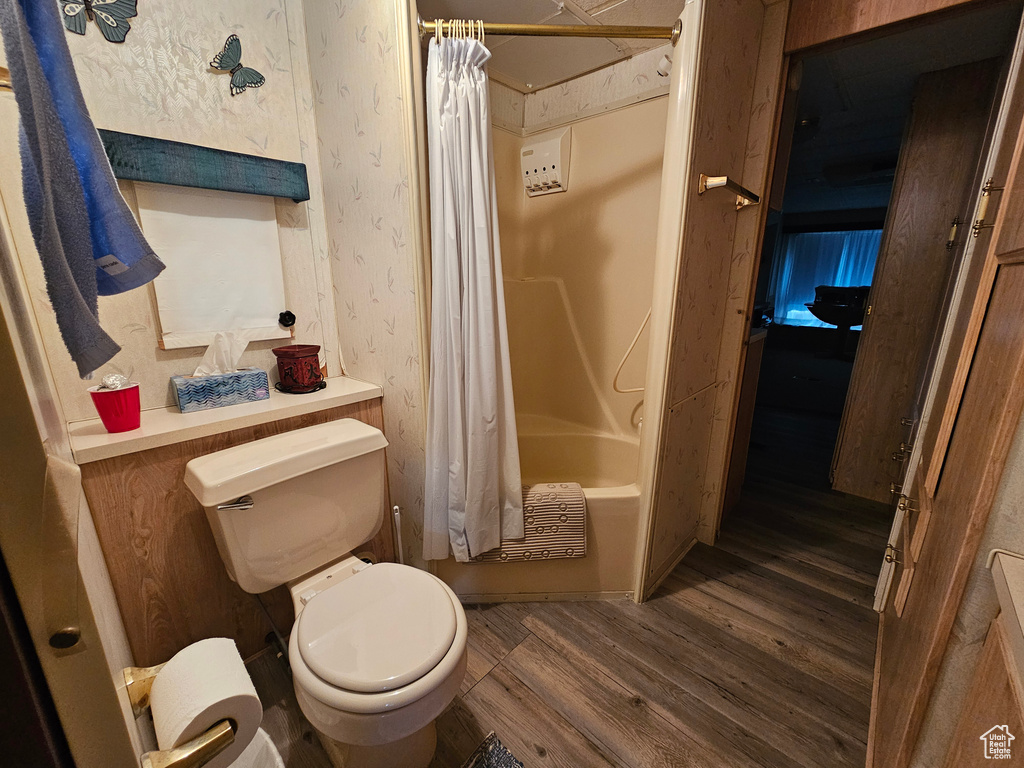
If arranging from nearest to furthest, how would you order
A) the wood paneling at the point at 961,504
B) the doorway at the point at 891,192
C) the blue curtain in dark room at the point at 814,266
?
the wood paneling at the point at 961,504
the doorway at the point at 891,192
the blue curtain in dark room at the point at 814,266

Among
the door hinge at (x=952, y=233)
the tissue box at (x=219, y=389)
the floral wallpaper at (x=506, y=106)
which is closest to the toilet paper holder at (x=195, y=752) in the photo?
the tissue box at (x=219, y=389)

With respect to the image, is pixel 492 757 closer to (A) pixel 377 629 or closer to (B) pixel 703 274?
(A) pixel 377 629

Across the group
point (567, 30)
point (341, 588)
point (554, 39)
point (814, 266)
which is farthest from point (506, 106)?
point (814, 266)

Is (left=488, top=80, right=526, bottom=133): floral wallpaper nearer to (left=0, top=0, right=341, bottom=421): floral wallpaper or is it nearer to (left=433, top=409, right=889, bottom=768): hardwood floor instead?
(left=0, top=0, right=341, bottom=421): floral wallpaper

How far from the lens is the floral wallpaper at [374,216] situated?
4.09 feet

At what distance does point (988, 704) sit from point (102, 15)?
2.31m

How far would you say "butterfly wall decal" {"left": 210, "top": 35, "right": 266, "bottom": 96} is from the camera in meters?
1.28

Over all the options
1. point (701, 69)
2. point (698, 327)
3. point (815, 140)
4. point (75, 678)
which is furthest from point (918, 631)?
point (815, 140)

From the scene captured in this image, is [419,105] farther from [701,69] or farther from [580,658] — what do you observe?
[580,658]

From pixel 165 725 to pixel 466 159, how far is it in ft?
4.56

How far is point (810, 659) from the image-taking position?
56.6 inches

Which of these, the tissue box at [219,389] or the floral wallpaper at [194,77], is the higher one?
the floral wallpaper at [194,77]

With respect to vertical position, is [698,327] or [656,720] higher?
[698,327]

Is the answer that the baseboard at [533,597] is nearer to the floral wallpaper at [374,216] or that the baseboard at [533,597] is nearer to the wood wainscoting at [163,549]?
the floral wallpaper at [374,216]
